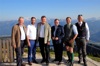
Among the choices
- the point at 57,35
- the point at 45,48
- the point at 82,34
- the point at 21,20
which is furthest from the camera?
the point at 57,35

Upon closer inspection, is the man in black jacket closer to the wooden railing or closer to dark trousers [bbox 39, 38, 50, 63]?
dark trousers [bbox 39, 38, 50, 63]

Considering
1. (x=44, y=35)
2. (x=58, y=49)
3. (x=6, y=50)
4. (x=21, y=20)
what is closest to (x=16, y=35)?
(x=21, y=20)

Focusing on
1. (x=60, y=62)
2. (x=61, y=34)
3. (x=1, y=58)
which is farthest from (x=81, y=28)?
(x=1, y=58)

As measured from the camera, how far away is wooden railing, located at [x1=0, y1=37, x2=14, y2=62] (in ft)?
43.8

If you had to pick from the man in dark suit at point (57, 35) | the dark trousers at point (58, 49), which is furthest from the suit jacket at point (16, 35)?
the dark trousers at point (58, 49)

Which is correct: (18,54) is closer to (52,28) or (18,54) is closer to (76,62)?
(52,28)

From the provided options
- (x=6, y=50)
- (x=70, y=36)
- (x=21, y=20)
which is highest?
(x=21, y=20)

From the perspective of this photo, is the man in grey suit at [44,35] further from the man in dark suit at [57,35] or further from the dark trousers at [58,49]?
the dark trousers at [58,49]

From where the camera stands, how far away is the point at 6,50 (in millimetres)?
13453

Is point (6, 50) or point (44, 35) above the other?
point (44, 35)

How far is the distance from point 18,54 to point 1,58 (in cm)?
160

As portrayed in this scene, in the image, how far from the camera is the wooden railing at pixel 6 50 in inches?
526

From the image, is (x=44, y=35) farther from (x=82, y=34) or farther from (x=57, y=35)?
(x=82, y=34)

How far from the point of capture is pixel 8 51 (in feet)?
44.2
